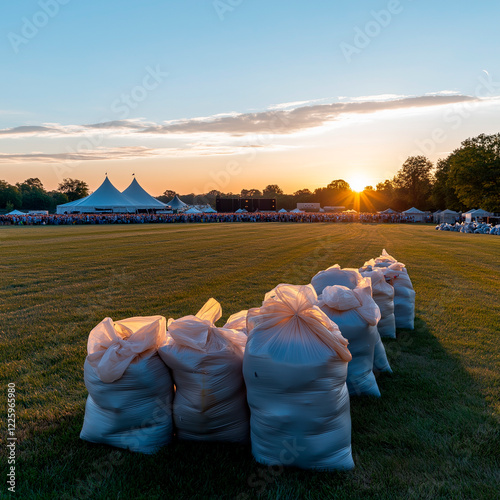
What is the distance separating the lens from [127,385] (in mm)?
2812

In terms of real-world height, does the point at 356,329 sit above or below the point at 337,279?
below

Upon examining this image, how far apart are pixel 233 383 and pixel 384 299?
9.28ft

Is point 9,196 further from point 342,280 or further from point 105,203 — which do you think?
point 342,280

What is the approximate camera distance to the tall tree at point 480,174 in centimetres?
5584

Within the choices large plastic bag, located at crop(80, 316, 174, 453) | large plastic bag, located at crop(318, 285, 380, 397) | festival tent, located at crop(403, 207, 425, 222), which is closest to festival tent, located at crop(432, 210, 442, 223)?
festival tent, located at crop(403, 207, 425, 222)

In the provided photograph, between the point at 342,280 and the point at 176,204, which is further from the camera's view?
the point at 176,204

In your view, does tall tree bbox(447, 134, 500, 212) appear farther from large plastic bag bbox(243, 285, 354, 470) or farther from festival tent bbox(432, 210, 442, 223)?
large plastic bag bbox(243, 285, 354, 470)

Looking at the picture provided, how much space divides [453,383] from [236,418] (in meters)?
2.23

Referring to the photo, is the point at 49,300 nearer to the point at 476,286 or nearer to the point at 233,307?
the point at 233,307

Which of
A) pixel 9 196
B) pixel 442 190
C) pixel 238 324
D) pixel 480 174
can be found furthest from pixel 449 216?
pixel 9 196

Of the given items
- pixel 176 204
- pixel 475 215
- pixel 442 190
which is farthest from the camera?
pixel 442 190

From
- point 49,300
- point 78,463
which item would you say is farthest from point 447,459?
point 49,300

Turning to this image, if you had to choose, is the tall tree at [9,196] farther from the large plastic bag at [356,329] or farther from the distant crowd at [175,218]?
the large plastic bag at [356,329]

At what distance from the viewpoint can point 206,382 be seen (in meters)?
2.79
